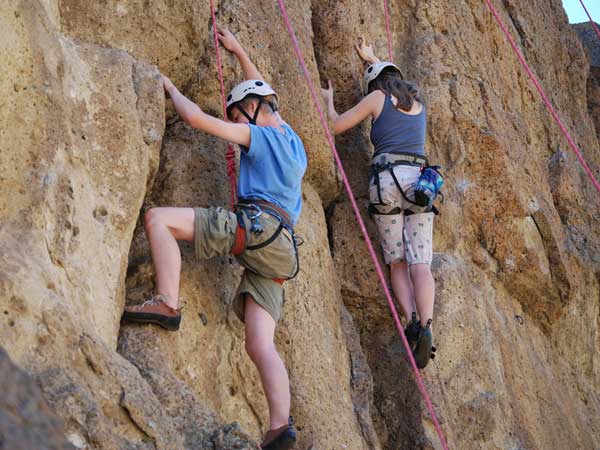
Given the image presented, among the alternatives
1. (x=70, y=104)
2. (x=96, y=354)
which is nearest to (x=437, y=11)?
(x=70, y=104)

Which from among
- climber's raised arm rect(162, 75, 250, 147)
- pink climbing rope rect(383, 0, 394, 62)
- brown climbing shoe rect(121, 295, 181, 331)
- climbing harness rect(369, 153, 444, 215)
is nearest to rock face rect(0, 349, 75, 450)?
brown climbing shoe rect(121, 295, 181, 331)

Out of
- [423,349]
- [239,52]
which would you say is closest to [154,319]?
[239,52]

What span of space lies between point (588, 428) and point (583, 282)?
4.84 ft

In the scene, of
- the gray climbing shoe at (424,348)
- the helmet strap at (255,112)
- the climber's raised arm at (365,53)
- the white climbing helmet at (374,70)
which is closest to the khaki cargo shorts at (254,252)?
the helmet strap at (255,112)

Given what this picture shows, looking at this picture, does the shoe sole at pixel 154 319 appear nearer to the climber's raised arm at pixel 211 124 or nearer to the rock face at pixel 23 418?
the climber's raised arm at pixel 211 124

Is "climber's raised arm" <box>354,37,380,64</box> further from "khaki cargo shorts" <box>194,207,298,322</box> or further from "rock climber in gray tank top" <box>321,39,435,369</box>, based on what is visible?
"khaki cargo shorts" <box>194,207,298,322</box>

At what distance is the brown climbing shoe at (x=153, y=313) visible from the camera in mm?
4934

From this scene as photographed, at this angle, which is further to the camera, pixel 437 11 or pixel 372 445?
pixel 437 11

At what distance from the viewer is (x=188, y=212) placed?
16.7 ft

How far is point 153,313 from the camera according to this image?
494cm

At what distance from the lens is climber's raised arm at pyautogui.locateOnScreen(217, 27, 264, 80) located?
612 centimetres

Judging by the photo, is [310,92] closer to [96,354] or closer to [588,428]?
[96,354]

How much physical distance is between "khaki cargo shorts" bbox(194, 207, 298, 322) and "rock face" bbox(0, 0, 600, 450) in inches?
13.6

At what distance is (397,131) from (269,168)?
1.84m
